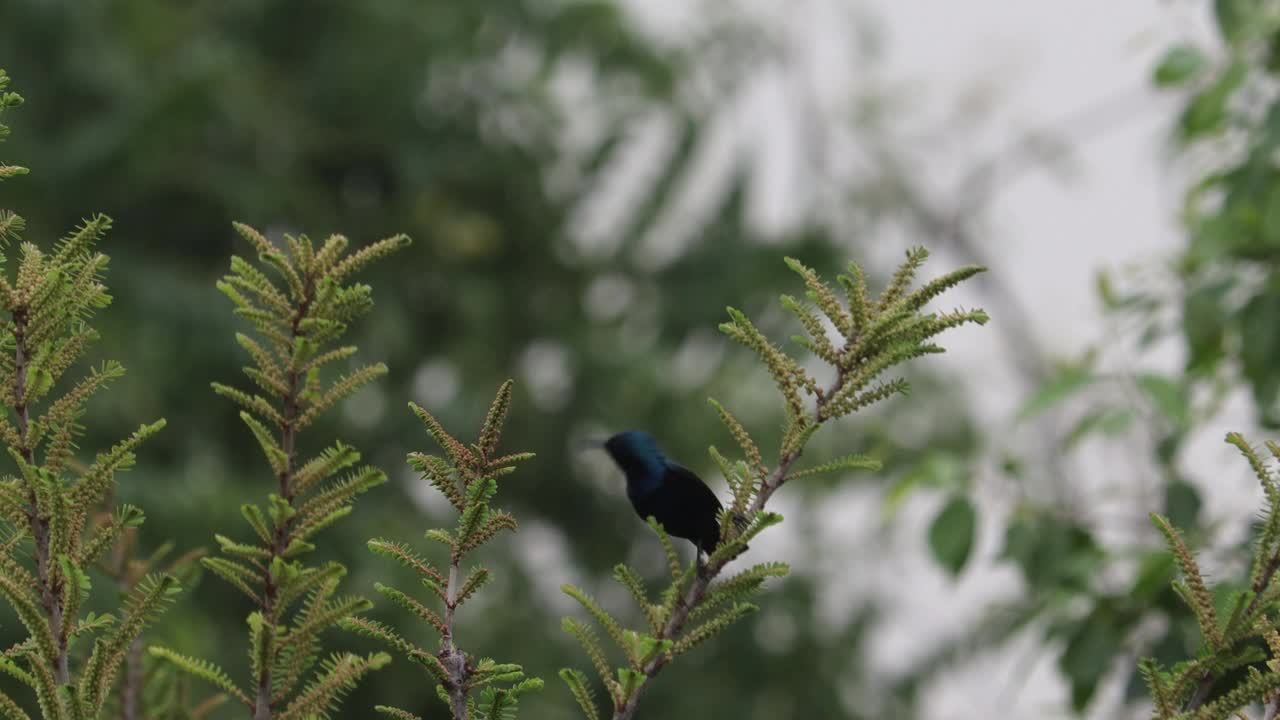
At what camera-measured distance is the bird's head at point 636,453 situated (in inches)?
67.2

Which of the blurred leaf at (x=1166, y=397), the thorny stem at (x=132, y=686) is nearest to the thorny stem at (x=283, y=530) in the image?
the thorny stem at (x=132, y=686)

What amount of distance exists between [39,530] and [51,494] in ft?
0.27

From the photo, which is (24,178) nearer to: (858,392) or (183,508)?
(183,508)

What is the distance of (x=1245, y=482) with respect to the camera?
2.97m

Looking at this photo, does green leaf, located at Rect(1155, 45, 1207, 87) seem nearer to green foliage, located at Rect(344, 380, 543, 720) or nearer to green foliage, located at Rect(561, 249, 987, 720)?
green foliage, located at Rect(561, 249, 987, 720)

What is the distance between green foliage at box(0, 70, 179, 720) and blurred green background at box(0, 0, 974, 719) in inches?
338

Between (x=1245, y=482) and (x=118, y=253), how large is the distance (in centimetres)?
1011

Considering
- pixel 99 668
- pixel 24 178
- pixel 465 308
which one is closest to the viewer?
pixel 99 668

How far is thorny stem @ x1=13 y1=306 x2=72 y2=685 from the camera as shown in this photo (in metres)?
1.36

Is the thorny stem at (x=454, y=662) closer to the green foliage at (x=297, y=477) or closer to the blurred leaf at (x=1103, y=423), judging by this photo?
the green foliage at (x=297, y=477)

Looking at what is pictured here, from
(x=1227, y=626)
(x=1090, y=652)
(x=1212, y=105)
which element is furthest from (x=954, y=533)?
(x=1227, y=626)

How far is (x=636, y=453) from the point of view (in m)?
1.75

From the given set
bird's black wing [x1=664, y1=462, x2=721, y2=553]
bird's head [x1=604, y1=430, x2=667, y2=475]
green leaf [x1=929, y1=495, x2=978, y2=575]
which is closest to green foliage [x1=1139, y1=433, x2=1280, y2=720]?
bird's black wing [x1=664, y1=462, x2=721, y2=553]

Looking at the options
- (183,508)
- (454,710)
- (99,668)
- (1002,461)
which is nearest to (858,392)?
(454,710)
